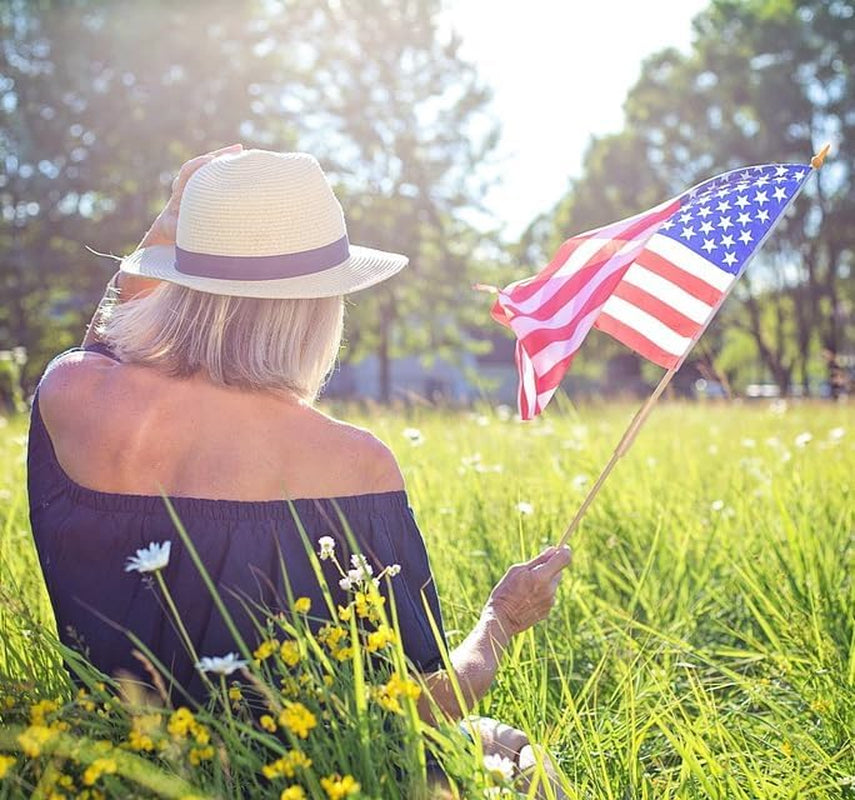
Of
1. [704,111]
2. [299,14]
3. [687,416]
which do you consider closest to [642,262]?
[687,416]

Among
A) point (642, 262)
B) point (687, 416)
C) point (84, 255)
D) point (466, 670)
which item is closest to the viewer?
point (466, 670)

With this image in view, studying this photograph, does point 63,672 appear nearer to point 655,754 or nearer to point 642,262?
point 655,754

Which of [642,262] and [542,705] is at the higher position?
[642,262]

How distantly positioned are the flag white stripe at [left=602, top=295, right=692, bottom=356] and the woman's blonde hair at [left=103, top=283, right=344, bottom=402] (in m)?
0.98

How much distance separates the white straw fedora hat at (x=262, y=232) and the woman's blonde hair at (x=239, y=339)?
0.16 ft

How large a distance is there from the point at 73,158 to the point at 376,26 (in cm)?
892

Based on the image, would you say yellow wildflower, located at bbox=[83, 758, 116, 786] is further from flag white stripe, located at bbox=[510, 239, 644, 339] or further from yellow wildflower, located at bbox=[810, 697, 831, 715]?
yellow wildflower, located at bbox=[810, 697, 831, 715]

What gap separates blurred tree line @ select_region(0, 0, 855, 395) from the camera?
25.5 m

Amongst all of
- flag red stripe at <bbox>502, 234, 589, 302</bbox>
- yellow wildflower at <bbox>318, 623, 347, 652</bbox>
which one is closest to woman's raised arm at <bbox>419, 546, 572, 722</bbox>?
yellow wildflower at <bbox>318, 623, 347, 652</bbox>

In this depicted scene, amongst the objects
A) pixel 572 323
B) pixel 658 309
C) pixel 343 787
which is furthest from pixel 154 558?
pixel 658 309

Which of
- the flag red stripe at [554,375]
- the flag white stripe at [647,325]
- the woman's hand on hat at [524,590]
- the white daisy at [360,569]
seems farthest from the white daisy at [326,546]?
the flag white stripe at [647,325]

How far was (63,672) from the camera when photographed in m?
2.43

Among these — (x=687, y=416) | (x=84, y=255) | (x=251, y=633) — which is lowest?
(x=84, y=255)

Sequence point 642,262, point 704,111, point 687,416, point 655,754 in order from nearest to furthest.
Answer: point 655,754 → point 642,262 → point 687,416 → point 704,111
